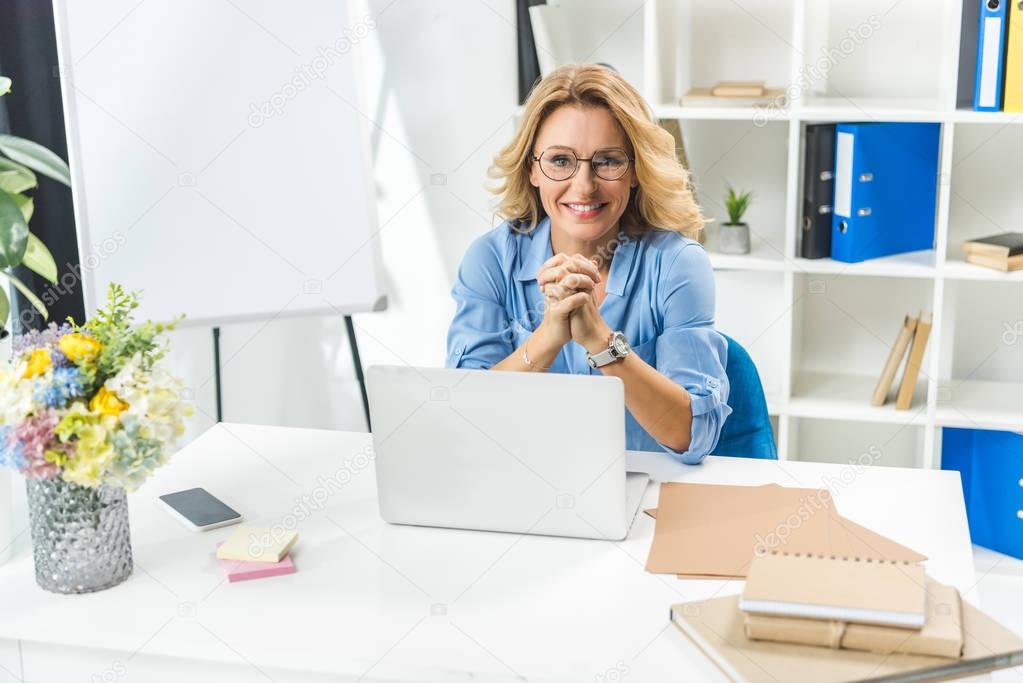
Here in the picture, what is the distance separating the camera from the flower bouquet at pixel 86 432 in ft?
4.45

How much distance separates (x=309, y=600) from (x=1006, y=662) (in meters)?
0.81

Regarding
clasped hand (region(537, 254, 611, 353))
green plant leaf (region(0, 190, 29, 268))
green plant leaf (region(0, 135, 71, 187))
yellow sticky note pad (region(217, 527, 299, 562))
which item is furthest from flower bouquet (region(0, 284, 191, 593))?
green plant leaf (region(0, 135, 71, 187))

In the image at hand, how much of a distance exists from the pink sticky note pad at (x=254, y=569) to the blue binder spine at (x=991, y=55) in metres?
1.99

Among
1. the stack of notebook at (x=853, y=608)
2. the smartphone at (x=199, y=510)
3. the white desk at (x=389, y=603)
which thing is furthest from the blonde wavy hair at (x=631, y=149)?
the stack of notebook at (x=853, y=608)

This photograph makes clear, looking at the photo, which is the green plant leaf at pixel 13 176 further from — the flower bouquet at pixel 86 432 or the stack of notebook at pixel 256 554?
the stack of notebook at pixel 256 554

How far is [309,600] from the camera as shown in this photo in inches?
55.9

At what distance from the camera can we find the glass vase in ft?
4.68

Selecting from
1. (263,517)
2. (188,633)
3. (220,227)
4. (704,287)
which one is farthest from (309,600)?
(220,227)

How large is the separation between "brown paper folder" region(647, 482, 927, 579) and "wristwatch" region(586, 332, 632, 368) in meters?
0.24

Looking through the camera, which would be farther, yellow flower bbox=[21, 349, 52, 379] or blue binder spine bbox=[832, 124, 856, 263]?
blue binder spine bbox=[832, 124, 856, 263]

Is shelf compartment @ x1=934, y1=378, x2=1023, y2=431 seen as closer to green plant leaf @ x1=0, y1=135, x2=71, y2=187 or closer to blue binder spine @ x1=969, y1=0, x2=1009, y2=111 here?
blue binder spine @ x1=969, y1=0, x2=1009, y2=111

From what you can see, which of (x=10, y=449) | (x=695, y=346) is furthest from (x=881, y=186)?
(x=10, y=449)

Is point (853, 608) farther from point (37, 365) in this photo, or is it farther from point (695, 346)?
Answer: point (37, 365)

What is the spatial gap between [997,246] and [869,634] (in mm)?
1773
